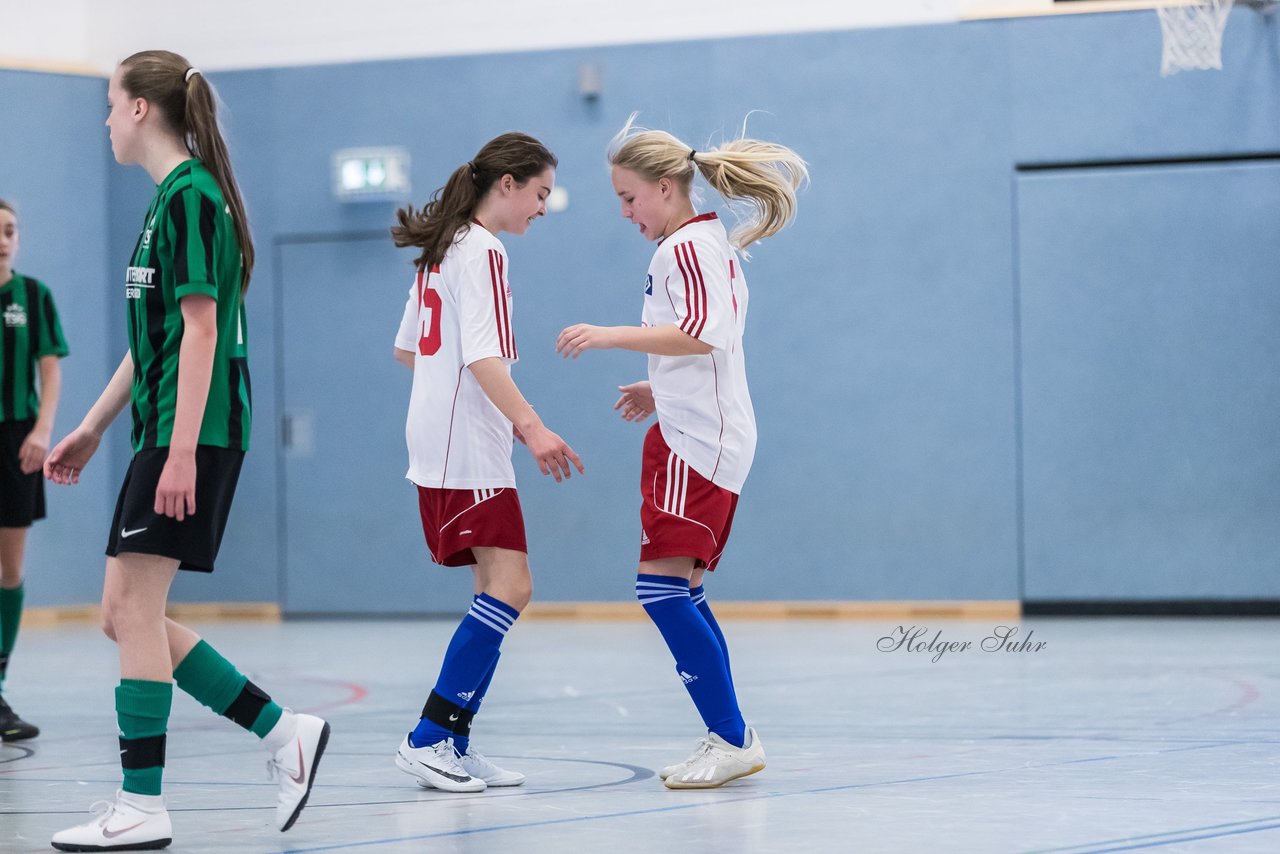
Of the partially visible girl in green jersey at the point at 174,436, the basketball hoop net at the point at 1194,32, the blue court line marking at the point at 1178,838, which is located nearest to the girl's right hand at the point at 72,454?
the partially visible girl in green jersey at the point at 174,436

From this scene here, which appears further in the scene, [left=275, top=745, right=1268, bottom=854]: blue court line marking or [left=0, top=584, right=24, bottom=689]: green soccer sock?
[left=0, top=584, right=24, bottom=689]: green soccer sock

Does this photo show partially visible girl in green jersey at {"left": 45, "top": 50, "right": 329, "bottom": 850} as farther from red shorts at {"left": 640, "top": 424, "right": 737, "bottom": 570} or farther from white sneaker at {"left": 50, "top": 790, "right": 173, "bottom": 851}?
red shorts at {"left": 640, "top": 424, "right": 737, "bottom": 570}

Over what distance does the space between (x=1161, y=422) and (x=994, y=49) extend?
230 cm

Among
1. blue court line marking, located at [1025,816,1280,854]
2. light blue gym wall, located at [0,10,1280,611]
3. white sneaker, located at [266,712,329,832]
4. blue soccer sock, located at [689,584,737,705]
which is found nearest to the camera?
blue court line marking, located at [1025,816,1280,854]

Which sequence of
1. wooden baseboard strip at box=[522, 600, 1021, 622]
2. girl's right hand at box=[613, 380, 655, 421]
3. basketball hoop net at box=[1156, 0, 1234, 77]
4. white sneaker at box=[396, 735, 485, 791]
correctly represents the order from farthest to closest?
wooden baseboard strip at box=[522, 600, 1021, 622] → basketball hoop net at box=[1156, 0, 1234, 77] → girl's right hand at box=[613, 380, 655, 421] → white sneaker at box=[396, 735, 485, 791]

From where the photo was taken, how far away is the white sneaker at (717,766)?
3.57 meters

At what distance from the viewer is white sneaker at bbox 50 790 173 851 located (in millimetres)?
2887

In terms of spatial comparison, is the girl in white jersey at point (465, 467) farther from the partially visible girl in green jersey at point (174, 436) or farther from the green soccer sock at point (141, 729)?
the green soccer sock at point (141, 729)

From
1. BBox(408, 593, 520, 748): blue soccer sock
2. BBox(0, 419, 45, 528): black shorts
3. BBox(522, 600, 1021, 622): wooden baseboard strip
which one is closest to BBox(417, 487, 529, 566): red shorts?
BBox(408, 593, 520, 748): blue soccer sock

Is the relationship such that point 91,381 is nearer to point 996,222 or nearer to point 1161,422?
point 996,222

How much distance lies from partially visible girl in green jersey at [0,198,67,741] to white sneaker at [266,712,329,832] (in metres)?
1.99

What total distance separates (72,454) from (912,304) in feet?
20.9

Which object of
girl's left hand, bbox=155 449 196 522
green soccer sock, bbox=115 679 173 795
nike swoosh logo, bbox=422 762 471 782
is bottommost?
nike swoosh logo, bbox=422 762 471 782

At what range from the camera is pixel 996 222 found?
8.88m
